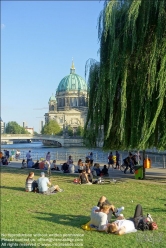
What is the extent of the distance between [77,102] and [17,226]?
14331cm

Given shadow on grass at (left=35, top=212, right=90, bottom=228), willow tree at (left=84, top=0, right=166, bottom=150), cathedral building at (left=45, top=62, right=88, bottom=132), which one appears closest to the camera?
shadow on grass at (left=35, top=212, right=90, bottom=228)

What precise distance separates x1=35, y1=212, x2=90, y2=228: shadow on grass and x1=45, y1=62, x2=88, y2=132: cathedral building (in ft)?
425

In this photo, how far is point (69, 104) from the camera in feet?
495

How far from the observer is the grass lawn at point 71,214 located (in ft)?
22.8

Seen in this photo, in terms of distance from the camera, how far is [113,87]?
48.0ft

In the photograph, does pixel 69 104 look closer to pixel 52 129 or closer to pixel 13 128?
pixel 52 129

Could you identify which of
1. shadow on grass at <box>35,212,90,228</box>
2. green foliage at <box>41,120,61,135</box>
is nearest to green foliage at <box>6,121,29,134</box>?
green foliage at <box>41,120,61,135</box>

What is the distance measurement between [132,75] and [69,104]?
137 metres

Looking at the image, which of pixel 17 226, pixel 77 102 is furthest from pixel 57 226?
pixel 77 102

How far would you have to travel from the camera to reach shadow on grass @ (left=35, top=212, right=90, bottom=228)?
835cm

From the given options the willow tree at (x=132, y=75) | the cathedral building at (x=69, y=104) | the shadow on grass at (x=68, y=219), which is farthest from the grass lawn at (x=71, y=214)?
the cathedral building at (x=69, y=104)

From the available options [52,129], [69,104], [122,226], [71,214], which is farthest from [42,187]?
[69,104]

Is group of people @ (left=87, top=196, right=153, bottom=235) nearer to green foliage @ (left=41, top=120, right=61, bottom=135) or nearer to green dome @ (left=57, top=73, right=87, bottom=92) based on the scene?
green foliage @ (left=41, top=120, right=61, bottom=135)

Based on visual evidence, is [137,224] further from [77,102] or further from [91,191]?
[77,102]
